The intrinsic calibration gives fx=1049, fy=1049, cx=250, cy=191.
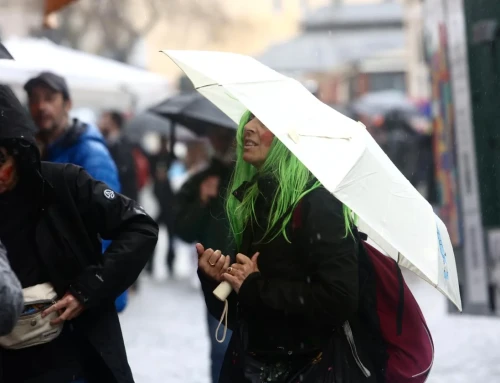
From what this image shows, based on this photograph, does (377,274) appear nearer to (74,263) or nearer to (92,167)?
(74,263)

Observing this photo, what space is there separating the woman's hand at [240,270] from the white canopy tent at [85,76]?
6.27 meters

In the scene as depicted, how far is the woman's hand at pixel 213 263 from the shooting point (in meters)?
3.34

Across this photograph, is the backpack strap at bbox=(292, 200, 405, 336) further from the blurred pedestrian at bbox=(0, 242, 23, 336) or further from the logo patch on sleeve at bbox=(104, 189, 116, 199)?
the blurred pedestrian at bbox=(0, 242, 23, 336)

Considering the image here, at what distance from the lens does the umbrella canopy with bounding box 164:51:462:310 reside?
2.99m

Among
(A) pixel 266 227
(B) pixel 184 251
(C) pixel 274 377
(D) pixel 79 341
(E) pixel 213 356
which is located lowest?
(B) pixel 184 251

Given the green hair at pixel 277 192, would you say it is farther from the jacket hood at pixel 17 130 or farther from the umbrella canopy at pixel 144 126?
the umbrella canopy at pixel 144 126

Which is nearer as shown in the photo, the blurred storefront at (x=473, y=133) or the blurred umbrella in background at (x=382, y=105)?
the blurred storefront at (x=473, y=133)

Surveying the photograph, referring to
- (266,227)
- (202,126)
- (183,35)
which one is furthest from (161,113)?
(183,35)

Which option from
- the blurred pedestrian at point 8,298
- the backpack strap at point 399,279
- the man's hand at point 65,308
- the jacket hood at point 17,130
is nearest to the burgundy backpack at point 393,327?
the backpack strap at point 399,279

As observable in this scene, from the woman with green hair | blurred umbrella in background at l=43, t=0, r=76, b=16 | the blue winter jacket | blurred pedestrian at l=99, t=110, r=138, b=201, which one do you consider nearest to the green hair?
the woman with green hair

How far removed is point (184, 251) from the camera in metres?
17.7

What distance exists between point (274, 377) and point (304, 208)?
55 cm

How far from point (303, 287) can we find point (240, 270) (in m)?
0.21

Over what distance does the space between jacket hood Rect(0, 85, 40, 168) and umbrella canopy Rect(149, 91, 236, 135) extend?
9.33ft
